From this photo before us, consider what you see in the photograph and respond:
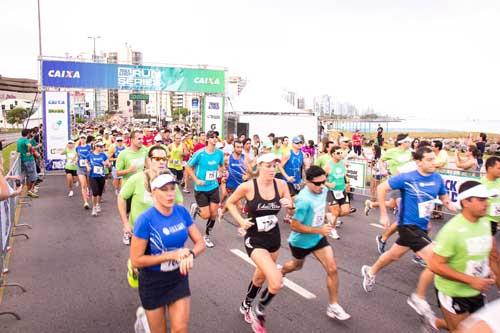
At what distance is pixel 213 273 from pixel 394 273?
2.97 meters

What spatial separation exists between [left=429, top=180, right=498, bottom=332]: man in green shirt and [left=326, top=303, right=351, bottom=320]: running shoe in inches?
60.6

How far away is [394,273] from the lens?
6762 millimetres

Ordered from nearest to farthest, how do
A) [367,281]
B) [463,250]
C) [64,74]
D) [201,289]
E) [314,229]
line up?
[463,250] → [314,229] → [367,281] → [201,289] → [64,74]

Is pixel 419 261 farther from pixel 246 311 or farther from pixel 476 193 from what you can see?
pixel 476 193

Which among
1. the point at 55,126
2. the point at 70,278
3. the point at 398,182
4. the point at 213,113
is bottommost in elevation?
the point at 70,278

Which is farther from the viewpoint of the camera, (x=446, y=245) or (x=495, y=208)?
(x=495, y=208)

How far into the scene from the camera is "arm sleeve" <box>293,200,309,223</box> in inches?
190

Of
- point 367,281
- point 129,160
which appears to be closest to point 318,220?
point 367,281

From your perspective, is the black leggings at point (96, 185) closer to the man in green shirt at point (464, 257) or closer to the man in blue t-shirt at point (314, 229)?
the man in blue t-shirt at point (314, 229)

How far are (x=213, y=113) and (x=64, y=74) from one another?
7668 mm

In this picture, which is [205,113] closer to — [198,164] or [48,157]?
[48,157]

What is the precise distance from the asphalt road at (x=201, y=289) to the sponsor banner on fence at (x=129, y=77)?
40.6ft

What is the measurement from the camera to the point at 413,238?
17.2 ft

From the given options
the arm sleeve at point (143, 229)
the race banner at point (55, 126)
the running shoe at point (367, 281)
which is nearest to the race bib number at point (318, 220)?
the running shoe at point (367, 281)
